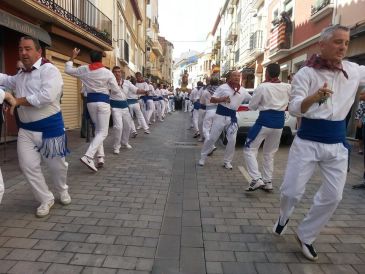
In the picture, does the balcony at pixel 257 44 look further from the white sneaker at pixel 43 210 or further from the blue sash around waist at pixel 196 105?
the white sneaker at pixel 43 210

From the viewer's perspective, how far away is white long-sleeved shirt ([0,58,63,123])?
13.1 feet

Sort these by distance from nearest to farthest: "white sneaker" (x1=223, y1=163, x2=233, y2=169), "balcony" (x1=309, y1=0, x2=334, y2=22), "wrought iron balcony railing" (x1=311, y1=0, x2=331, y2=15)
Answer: "white sneaker" (x1=223, y1=163, x2=233, y2=169), "balcony" (x1=309, y1=0, x2=334, y2=22), "wrought iron balcony railing" (x1=311, y1=0, x2=331, y2=15)

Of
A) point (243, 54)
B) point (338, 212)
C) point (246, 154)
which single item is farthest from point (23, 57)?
point (243, 54)

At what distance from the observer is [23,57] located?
13.1ft

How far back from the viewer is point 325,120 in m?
3.28

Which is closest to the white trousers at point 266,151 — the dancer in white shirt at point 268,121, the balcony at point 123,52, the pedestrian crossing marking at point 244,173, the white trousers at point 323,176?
the dancer in white shirt at point 268,121

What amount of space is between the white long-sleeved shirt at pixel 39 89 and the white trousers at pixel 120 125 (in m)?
4.34

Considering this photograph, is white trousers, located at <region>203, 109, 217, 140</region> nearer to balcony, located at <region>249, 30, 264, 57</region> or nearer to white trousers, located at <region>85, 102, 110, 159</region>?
white trousers, located at <region>85, 102, 110, 159</region>

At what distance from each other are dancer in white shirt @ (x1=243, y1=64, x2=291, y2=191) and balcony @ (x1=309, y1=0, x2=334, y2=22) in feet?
29.3

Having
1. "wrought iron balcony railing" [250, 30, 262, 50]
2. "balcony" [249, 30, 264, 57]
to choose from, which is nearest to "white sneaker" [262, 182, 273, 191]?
"balcony" [249, 30, 264, 57]

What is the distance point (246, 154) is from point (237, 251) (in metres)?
2.38

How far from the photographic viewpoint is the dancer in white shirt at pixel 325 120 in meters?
3.20

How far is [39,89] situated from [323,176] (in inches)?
120

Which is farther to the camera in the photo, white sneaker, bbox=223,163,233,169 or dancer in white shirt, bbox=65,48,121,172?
white sneaker, bbox=223,163,233,169
